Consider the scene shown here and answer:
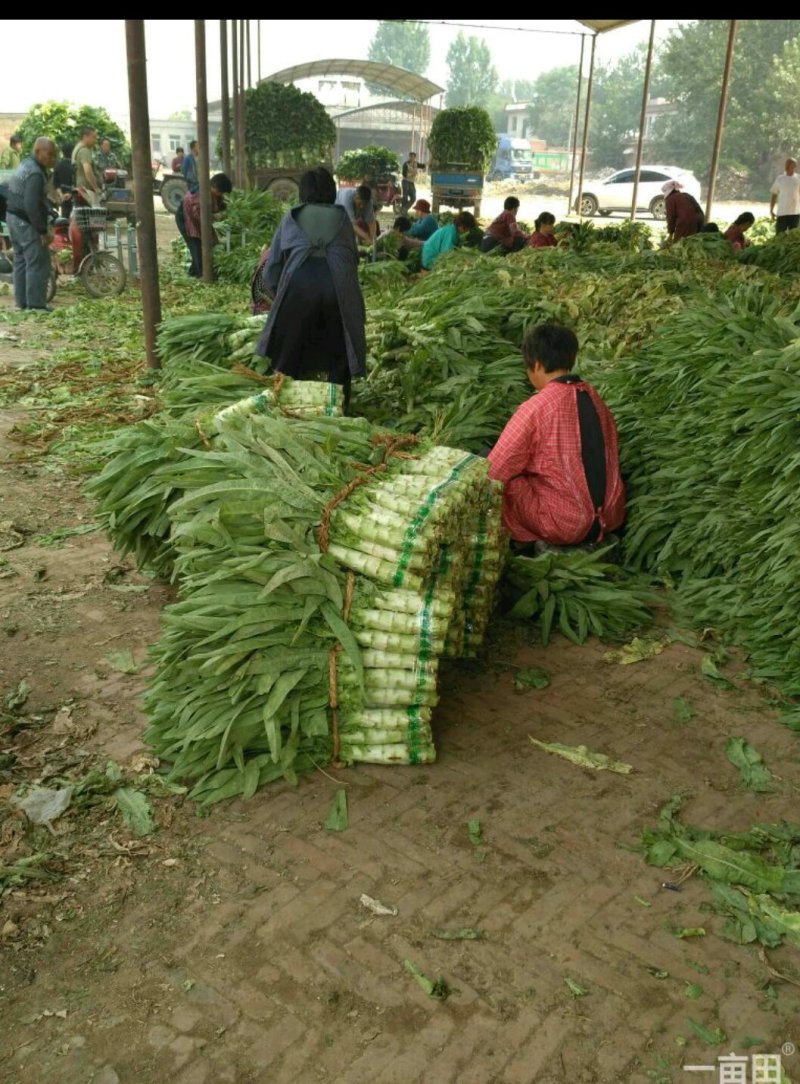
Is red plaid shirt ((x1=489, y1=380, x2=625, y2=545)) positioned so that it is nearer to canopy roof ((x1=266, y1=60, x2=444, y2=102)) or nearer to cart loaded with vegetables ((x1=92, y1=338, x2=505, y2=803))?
cart loaded with vegetables ((x1=92, y1=338, x2=505, y2=803))

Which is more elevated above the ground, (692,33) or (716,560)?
(692,33)

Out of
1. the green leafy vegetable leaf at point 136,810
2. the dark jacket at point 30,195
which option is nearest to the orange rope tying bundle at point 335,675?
the green leafy vegetable leaf at point 136,810

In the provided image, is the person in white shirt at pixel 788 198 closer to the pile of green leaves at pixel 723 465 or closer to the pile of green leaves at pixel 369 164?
the pile of green leaves at pixel 723 465

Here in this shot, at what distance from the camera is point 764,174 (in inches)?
2036

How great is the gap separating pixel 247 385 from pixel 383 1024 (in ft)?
10.8

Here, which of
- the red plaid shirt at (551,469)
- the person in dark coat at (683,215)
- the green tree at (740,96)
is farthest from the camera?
the green tree at (740,96)

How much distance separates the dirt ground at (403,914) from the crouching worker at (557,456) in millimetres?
1035

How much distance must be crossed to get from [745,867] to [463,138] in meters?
25.2

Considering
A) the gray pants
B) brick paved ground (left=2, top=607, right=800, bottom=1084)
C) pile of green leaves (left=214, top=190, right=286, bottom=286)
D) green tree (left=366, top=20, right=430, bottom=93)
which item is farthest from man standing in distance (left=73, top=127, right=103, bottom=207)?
green tree (left=366, top=20, right=430, bottom=93)

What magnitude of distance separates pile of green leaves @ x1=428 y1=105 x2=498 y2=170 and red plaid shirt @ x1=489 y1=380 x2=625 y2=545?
22758mm

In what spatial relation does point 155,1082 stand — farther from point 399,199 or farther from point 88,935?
point 399,199

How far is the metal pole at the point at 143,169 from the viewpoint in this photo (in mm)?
7324

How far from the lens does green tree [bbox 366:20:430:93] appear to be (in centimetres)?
10812
